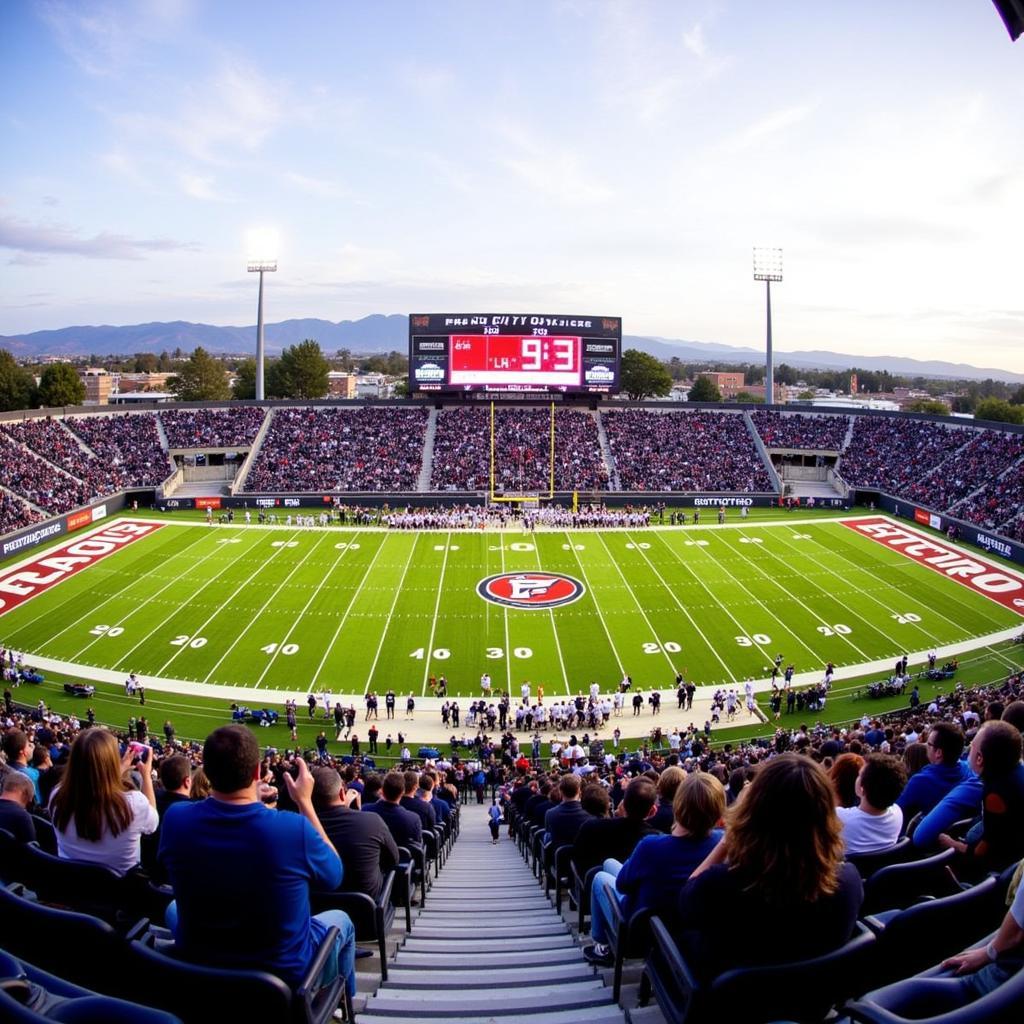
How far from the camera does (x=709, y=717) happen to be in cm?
2622

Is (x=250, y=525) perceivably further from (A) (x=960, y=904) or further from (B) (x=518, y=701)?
(A) (x=960, y=904)

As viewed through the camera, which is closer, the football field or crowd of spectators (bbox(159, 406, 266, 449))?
the football field

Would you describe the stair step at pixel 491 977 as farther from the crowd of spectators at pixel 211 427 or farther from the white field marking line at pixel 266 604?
the crowd of spectators at pixel 211 427

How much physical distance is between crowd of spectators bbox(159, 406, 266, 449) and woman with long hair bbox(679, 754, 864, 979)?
193 ft

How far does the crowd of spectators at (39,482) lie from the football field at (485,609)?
4.38 metres

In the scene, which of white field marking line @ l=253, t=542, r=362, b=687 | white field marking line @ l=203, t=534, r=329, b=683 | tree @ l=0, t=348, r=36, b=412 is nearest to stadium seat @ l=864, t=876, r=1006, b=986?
white field marking line @ l=253, t=542, r=362, b=687

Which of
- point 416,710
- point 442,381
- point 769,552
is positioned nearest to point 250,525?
point 442,381

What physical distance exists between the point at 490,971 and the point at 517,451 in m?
54.0

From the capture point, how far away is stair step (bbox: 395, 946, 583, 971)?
564cm

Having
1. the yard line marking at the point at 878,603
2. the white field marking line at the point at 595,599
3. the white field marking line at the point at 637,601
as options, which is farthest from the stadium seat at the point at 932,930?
the yard line marking at the point at 878,603

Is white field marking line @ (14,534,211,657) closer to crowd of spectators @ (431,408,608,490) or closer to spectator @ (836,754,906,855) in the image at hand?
crowd of spectators @ (431,408,608,490)

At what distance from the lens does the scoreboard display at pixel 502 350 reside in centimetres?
5847

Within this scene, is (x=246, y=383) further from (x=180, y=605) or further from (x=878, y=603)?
(x=878, y=603)

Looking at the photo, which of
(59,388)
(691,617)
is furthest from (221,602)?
(59,388)
